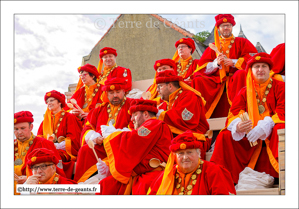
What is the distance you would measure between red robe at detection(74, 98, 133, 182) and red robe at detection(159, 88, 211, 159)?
Result: 2.02 feet

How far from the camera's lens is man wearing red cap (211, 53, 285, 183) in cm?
681

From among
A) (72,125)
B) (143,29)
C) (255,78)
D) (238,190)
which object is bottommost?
(238,190)

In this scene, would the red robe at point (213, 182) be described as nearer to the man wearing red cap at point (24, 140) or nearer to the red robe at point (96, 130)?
the red robe at point (96, 130)

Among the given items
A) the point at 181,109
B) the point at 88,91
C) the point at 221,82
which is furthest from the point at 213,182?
the point at 88,91

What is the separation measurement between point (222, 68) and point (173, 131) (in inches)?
64.8

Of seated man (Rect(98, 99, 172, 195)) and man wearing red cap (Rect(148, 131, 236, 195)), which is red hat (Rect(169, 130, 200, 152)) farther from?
seated man (Rect(98, 99, 172, 195))

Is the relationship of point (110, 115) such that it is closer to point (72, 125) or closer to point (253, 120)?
point (72, 125)

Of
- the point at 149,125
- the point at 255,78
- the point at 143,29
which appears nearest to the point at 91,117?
the point at 149,125

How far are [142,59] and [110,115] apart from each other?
4.09 m

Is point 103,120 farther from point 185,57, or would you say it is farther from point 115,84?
point 185,57

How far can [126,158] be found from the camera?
687cm

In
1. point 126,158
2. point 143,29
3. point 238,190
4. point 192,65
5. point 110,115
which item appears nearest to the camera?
point 238,190

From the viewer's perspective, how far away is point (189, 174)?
604cm

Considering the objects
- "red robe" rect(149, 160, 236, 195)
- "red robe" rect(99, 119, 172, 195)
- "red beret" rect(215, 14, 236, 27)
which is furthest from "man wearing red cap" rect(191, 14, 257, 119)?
"red robe" rect(149, 160, 236, 195)
